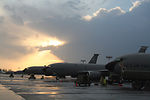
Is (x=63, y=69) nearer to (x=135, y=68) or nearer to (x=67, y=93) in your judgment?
(x=135, y=68)

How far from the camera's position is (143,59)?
25688 mm

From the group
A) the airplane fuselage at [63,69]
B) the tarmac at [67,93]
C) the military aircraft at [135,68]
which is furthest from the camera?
the airplane fuselage at [63,69]

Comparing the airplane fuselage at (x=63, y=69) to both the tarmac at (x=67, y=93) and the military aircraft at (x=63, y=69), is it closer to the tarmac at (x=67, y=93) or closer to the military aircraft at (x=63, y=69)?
the military aircraft at (x=63, y=69)

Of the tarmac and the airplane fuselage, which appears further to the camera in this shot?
the airplane fuselage

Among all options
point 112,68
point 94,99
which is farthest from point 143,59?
point 94,99

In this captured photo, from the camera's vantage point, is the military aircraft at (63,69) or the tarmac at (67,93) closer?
the tarmac at (67,93)

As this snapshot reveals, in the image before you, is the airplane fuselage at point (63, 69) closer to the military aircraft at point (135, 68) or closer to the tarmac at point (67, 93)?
the military aircraft at point (135, 68)

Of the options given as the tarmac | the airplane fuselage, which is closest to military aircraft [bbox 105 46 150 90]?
the tarmac

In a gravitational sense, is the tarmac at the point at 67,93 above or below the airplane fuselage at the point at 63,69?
below

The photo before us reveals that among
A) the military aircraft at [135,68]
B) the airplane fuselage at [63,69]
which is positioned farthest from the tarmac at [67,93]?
the airplane fuselage at [63,69]

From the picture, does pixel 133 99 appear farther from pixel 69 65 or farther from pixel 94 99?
pixel 69 65

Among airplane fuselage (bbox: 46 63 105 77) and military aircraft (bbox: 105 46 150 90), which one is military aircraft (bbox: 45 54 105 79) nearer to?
airplane fuselage (bbox: 46 63 105 77)

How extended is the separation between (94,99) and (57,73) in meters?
41.5

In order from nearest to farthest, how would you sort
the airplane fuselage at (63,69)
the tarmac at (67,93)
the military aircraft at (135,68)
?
the tarmac at (67,93), the military aircraft at (135,68), the airplane fuselage at (63,69)
